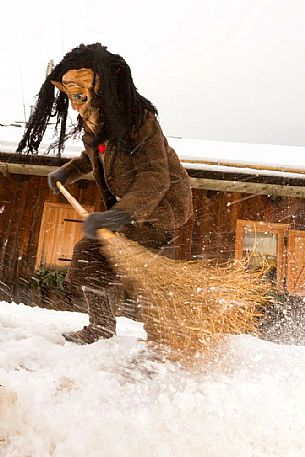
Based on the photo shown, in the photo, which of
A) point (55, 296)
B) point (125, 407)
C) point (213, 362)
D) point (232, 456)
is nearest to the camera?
point (232, 456)

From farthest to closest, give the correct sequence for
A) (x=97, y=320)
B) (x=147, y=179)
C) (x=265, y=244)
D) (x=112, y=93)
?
(x=265, y=244) → (x=97, y=320) → (x=112, y=93) → (x=147, y=179)

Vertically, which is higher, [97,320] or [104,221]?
[104,221]

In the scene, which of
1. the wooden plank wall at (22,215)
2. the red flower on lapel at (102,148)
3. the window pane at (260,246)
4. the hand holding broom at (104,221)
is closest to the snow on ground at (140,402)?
the hand holding broom at (104,221)

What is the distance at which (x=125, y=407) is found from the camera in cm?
152

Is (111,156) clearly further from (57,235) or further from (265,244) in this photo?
(265,244)

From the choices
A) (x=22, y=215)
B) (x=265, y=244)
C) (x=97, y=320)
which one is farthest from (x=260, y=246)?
(x=97, y=320)

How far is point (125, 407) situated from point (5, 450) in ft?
1.62

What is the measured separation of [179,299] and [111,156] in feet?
2.95

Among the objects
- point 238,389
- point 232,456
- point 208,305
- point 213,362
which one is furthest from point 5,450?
point 208,305

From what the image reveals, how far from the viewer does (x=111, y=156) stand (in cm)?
224

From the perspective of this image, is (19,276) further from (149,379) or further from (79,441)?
(79,441)

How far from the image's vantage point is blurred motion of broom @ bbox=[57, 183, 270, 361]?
2205 mm

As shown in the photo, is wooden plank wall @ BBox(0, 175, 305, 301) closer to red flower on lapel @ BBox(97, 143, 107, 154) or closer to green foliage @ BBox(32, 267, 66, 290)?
green foliage @ BBox(32, 267, 66, 290)

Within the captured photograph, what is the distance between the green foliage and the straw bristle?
4025 mm
